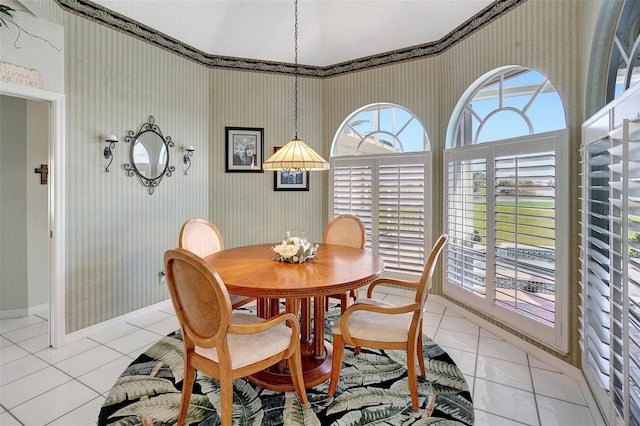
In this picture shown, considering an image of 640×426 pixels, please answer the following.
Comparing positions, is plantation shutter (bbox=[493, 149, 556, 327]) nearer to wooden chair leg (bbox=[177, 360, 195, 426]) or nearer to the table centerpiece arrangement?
the table centerpiece arrangement

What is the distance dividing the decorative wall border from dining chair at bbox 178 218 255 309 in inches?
84.7

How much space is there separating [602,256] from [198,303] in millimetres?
2296

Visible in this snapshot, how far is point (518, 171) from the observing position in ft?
8.94

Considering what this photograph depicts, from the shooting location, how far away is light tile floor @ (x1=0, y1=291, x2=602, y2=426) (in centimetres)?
195

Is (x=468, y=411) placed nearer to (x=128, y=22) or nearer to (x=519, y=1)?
(x=519, y=1)

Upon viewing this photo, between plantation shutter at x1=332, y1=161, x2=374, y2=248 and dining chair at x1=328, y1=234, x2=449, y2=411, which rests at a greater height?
plantation shutter at x1=332, y1=161, x2=374, y2=248

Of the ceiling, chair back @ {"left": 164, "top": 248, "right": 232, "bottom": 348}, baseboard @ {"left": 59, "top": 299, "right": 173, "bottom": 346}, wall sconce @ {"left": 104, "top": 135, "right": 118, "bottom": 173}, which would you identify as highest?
the ceiling

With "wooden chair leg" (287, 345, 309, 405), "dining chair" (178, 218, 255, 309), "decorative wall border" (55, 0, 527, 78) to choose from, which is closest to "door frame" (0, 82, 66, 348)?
"decorative wall border" (55, 0, 527, 78)

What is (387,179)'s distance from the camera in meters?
4.18

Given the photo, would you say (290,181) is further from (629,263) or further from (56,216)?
(629,263)

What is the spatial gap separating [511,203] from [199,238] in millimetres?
2856

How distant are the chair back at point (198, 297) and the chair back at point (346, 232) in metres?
1.93

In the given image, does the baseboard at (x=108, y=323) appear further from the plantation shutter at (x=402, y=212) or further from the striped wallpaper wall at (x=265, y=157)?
the plantation shutter at (x=402, y=212)

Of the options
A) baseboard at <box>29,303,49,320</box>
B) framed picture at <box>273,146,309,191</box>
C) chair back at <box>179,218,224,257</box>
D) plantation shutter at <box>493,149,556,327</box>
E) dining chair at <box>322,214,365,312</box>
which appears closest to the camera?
plantation shutter at <box>493,149,556,327</box>
